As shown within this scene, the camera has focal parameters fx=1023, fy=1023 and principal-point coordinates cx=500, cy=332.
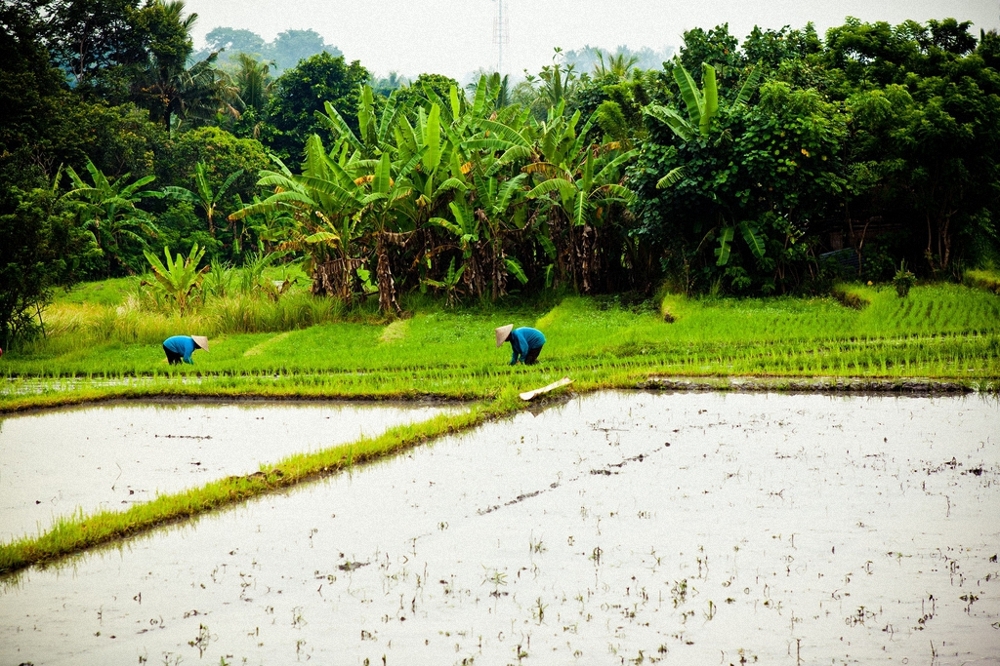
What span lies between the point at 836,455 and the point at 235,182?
18864mm

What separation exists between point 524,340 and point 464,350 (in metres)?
1.19

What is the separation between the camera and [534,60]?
7800 cm

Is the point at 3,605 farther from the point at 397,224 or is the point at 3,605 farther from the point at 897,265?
the point at 897,265

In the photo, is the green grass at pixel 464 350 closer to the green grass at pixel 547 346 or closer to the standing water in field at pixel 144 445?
the green grass at pixel 547 346

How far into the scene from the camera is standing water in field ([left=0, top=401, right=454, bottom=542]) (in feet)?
19.3

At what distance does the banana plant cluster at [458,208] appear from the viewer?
42.5 feet

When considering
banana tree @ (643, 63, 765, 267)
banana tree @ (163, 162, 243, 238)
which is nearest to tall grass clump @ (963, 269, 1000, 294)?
banana tree @ (643, 63, 765, 267)

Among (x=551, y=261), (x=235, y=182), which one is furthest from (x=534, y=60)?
(x=551, y=261)

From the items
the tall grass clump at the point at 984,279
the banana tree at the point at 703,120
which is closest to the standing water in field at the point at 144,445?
the banana tree at the point at 703,120

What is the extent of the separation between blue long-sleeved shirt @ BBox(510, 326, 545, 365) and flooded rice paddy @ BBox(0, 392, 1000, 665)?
282 centimetres

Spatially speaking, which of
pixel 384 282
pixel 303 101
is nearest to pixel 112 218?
pixel 303 101

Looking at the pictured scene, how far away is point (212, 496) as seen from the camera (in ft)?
18.4

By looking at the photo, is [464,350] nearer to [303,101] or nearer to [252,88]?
[303,101]

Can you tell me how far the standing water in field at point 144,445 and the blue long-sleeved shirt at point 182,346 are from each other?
170 cm
